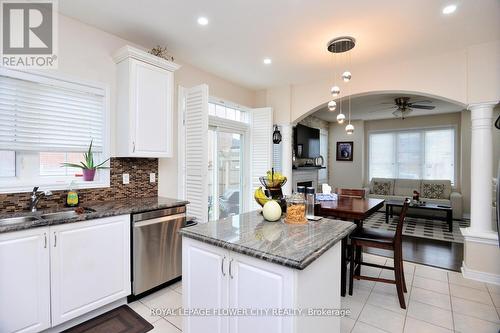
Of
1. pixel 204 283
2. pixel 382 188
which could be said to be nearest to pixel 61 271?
pixel 204 283

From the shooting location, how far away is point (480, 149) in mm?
2895

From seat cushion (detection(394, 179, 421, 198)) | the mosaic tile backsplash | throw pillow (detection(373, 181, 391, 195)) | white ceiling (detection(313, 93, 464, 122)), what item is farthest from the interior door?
seat cushion (detection(394, 179, 421, 198))

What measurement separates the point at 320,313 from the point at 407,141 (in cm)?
749

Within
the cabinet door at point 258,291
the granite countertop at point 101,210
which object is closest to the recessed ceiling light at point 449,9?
the cabinet door at point 258,291

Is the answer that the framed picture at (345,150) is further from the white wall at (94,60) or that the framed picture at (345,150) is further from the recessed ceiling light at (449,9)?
the white wall at (94,60)

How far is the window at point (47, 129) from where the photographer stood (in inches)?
83.8

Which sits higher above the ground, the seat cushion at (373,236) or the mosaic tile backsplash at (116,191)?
the mosaic tile backsplash at (116,191)

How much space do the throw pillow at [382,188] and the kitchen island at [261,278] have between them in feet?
20.0

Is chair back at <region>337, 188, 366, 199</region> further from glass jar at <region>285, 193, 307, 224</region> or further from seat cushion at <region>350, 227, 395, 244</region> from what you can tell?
glass jar at <region>285, 193, 307, 224</region>

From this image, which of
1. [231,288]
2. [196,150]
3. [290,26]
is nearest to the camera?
[231,288]

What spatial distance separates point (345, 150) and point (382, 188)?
1711 millimetres

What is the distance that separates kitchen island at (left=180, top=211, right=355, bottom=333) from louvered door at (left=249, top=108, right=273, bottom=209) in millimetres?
2716

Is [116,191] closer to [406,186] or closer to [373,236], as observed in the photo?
[373,236]

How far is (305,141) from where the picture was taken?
626 centimetres
